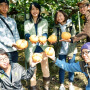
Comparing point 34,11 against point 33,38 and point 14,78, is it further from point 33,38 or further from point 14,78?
point 14,78

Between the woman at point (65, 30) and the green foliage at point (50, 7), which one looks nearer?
the woman at point (65, 30)

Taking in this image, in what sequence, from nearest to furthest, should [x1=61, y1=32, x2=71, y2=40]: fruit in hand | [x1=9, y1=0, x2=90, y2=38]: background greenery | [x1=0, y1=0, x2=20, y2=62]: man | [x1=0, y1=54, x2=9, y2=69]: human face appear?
1. [x1=0, y1=54, x2=9, y2=69]: human face
2. [x1=0, y1=0, x2=20, y2=62]: man
3. [x1=61, y1=32, x2=71, y2=40]: fruit in hand
4. [x1=9, y1=0, x2=90, y2=38]: background greenery

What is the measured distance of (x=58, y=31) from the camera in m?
2.94

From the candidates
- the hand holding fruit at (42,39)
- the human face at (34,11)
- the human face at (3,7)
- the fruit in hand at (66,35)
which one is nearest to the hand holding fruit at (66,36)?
the fruit in hand at (66,35)

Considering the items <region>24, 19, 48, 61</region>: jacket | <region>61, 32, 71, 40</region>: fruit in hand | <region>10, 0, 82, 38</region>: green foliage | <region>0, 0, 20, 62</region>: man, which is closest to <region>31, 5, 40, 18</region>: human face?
<region>24, 19, 48, 61</region>: jacket

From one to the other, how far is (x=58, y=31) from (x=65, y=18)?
12.6 inches

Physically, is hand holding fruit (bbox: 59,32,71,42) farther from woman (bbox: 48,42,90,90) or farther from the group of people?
woman (bbox: 48,42,90,90)

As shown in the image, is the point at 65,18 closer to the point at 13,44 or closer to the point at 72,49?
the point at 72,49

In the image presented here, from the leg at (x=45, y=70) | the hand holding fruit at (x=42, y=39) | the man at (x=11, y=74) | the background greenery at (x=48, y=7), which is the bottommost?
the leg at (x=45, y=70)

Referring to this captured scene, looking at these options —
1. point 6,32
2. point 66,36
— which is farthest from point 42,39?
point 6,32

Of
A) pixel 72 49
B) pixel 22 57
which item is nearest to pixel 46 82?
pixel 72 49

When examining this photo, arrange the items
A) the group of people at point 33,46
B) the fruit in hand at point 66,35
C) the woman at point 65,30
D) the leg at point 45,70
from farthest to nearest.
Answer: the leg at point 45,70 < the woman at point 65,30 < the fruit in hand at point 66,35 < the group of people at point 33,46

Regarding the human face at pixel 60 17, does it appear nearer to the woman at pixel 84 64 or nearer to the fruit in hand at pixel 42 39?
the fruit in hand at pixel 42 39

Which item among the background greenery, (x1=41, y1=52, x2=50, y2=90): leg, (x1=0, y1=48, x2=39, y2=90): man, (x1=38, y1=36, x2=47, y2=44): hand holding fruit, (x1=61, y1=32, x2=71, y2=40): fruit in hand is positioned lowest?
(x1=41, y1=52, x2=50, y2=90): leg
